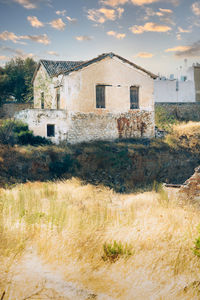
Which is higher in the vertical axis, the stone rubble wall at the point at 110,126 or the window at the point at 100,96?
the window at the point at 100,96

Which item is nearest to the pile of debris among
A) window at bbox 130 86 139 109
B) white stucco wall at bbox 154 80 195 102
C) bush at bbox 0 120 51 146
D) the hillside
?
the hillside

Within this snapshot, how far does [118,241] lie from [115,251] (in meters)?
0.42

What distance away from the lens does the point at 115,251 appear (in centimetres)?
483

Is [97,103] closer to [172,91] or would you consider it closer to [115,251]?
[115,251]

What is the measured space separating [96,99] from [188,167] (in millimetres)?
7671

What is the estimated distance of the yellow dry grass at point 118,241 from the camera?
13.4 ft

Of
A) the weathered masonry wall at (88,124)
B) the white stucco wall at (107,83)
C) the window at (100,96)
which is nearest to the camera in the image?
the weathered masonry wall at (88,124)

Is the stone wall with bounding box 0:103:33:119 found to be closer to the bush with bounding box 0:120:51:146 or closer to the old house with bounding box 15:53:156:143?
the old house with bounding box 15:53:156:143

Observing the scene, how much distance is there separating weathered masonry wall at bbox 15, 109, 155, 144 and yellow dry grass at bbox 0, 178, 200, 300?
38.7 ft

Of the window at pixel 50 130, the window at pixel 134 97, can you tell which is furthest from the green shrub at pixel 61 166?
the window at pixel 134 97

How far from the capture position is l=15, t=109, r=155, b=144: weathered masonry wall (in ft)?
59.3

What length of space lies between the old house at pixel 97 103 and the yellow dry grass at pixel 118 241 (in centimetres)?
1204

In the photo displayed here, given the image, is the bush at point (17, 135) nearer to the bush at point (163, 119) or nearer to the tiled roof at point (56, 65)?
the tiled roof at point (56, 65)

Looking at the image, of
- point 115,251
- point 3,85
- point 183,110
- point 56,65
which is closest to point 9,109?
point 3,85
